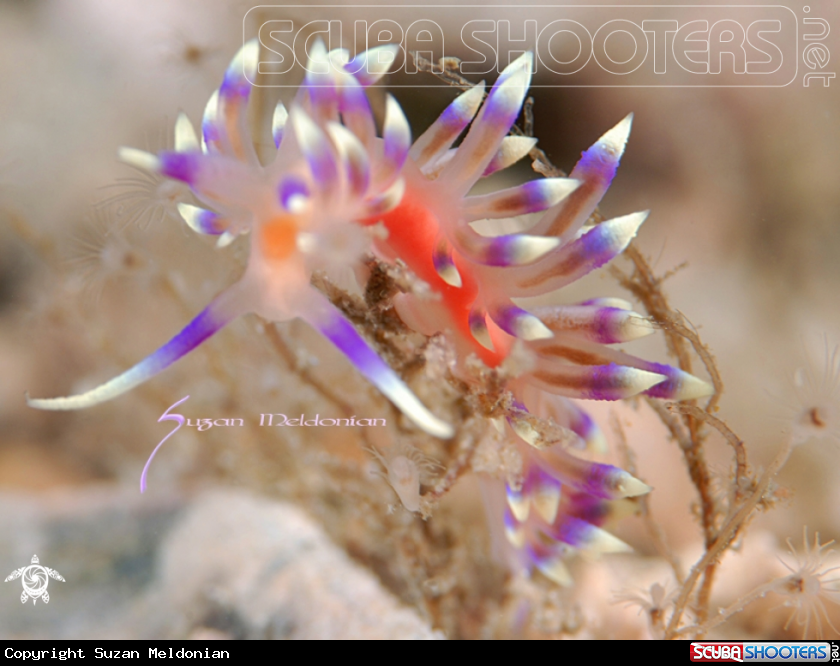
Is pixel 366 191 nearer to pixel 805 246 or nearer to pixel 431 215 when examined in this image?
pixel 431 215

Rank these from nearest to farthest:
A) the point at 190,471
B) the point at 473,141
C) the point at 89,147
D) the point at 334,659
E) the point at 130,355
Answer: the point at 473,141, the point at 334,659, the point at 89,147, the point at 130,355, the point at 190,471

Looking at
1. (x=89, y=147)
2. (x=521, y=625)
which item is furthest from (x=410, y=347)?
(x=89, y=147)

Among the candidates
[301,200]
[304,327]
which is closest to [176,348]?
[301,200]

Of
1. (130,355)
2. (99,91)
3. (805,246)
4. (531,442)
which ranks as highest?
(99,91)

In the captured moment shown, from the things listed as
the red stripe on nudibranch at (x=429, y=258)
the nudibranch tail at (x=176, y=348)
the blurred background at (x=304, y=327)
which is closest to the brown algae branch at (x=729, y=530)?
the blurred background at (x=304, y=327)

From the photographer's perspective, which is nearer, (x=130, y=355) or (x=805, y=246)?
(x=805, y=246)
